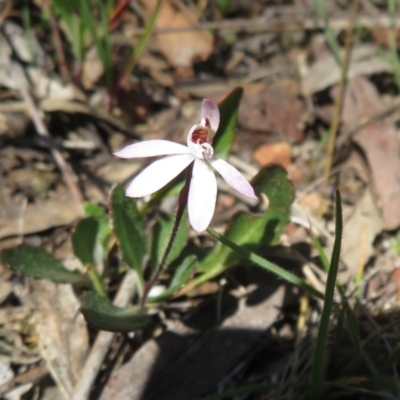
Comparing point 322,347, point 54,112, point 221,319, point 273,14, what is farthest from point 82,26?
point 322,347

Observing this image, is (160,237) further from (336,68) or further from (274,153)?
(336,68)

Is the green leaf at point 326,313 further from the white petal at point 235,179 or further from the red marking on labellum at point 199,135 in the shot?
the red marking on labellum at point 199,135

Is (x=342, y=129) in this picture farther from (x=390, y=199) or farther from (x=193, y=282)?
(x=193, y=282)

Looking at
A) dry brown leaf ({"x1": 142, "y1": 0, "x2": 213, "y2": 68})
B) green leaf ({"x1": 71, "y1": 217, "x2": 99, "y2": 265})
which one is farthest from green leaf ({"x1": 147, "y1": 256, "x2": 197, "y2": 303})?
dry brown leaf ({"x1": 142, "y1": 0, "x2": 213, "y2": 68})

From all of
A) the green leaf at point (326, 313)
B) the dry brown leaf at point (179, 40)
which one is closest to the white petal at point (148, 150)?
the green leaf at point (326, 313)

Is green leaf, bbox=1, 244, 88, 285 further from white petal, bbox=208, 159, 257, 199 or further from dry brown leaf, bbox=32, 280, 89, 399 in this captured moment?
white petal, bbox=208, 159, 257, 199

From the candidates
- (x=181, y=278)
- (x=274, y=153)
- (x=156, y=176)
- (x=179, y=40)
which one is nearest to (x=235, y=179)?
(x=156, y=176)
